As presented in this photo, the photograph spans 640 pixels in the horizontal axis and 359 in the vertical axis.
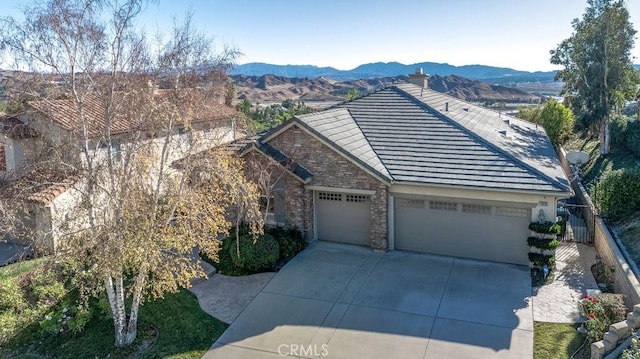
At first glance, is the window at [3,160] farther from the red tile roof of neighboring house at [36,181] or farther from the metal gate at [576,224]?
the metal gate at [576,224]

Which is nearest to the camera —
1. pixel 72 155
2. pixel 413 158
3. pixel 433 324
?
pixel 72 155

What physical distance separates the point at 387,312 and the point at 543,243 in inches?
219

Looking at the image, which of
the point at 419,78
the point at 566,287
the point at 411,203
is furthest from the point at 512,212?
the point at 419,78

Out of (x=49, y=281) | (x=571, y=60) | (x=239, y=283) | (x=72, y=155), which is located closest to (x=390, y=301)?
(x=239, y=283)

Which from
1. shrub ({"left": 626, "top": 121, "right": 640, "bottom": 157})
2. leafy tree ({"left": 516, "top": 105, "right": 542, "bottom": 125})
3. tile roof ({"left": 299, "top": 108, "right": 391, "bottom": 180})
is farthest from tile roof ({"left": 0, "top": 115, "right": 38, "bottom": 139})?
leafy tree ({"left": 516, "top": 105, "right": 542, "bottom": 125})

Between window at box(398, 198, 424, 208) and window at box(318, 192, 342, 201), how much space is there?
2.24 m

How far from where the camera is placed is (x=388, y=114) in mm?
20281

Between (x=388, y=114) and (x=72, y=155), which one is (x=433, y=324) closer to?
(x=72, y=155)

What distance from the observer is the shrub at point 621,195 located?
50.9 feet

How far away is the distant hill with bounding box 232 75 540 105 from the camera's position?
9819cm

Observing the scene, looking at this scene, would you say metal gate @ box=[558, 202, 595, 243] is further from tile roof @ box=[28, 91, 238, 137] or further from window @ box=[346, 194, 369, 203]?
tile roof @ box=[28, 91, 238, 137]

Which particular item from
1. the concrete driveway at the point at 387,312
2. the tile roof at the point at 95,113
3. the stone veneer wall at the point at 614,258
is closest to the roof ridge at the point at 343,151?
the concrete driveway at the point at 387,312

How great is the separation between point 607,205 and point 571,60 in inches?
655

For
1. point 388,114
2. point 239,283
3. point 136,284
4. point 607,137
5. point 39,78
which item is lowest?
point 239,283
